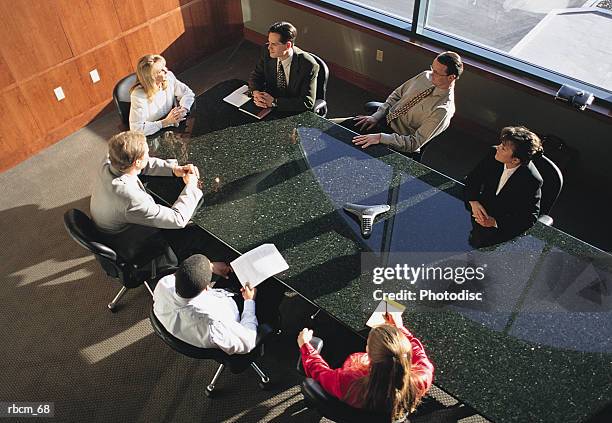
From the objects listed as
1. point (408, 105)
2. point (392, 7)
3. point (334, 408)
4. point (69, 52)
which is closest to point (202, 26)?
point (69, 52)

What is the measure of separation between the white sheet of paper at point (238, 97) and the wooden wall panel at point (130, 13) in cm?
169

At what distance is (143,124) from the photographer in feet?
10.3

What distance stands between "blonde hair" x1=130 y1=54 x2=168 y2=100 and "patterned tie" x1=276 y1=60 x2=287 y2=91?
0.79 metres

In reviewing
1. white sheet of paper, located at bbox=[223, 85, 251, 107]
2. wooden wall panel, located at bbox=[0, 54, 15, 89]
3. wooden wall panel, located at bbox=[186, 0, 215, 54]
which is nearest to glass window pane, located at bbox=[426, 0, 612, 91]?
white sheet of paper, located at bbox=[223, 85, 251, 107]

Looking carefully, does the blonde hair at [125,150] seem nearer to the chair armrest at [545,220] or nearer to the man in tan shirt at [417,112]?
the man in tan shirt at [417,112]

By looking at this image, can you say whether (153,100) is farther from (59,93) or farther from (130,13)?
(130,13)

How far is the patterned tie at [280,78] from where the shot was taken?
345cm

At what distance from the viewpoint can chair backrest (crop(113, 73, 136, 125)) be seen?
3.26 m

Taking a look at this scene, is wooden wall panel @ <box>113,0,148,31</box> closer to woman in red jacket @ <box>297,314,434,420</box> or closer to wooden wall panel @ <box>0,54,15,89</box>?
wooden wall panel @ <box>0,54,15,89</box>

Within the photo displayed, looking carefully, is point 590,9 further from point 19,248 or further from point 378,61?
point 19,248

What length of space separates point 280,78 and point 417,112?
3.26 feet

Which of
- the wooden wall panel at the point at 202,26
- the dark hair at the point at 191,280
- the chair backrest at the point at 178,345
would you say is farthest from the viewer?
the wooden wall panel at the point at 202,26

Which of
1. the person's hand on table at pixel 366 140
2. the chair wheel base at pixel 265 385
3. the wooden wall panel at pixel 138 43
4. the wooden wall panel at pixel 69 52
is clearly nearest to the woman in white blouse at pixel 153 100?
the person's hand on table at pixel 366 140

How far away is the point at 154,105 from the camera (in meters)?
3.21
